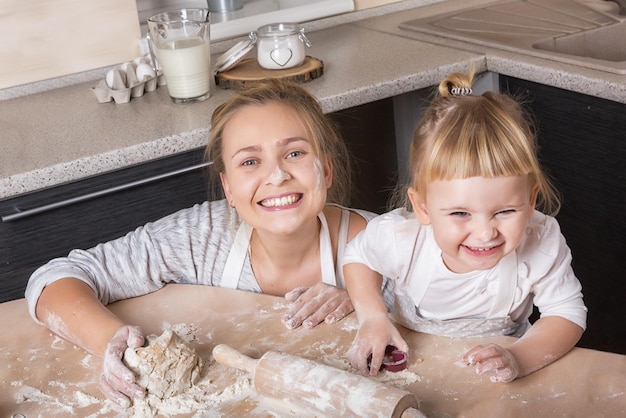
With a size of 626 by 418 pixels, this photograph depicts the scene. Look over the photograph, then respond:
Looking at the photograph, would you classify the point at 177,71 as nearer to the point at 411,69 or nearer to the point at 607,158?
the point at 411,69

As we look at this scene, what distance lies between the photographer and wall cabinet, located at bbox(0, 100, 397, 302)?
5.67ft

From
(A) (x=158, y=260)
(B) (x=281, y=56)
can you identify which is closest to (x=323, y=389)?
(A) (x=158, y=260)

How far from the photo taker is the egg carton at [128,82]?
6.48 ft

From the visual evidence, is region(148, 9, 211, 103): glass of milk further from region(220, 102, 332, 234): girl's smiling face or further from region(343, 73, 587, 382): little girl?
region(343, 73, 587, 382): little girl

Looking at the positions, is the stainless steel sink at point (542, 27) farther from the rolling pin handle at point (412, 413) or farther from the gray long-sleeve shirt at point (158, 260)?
the rolling pin handle at point (412, 413)

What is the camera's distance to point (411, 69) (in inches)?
79.3

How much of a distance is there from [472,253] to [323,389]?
298 millimetres

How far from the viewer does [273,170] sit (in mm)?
1336

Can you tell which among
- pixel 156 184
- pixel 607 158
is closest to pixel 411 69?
pixel 607 158

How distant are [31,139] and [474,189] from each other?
1082mm

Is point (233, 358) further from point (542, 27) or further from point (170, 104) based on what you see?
point (542, 27)

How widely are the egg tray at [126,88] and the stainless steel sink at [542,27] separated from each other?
779 mm

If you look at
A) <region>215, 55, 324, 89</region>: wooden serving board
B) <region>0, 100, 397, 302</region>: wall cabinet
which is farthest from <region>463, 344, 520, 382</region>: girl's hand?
<region>215, 55, 324, 89</region>: wooden serving board

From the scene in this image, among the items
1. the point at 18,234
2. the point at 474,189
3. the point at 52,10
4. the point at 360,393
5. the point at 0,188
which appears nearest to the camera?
the point at 360,393
